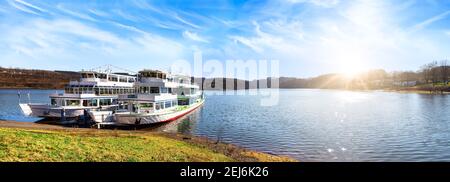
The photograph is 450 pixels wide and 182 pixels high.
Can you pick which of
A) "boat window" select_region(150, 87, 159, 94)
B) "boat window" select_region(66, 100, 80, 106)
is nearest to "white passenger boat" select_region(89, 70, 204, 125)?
"boat window" select_region(150, 87, 159, 94)

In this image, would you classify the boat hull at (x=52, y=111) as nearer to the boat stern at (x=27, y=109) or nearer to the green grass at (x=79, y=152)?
the boat stern at (x=27, y=109)

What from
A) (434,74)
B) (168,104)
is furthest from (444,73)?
(168,104)

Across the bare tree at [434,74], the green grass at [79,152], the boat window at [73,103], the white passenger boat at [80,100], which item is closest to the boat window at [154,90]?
the white passenger boat at [80,100]

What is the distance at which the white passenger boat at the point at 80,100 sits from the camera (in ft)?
169

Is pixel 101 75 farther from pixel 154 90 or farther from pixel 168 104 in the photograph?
pixel 168 104

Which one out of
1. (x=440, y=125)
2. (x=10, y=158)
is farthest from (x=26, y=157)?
(x=440, y=125)

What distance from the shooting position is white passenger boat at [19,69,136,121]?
169 feet

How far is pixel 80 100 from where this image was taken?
52.9 meters

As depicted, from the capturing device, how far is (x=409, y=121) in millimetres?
52000

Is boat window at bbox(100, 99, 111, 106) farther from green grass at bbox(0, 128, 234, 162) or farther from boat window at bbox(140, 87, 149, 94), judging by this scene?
green grass at bbox(0, 128, 234, 162)

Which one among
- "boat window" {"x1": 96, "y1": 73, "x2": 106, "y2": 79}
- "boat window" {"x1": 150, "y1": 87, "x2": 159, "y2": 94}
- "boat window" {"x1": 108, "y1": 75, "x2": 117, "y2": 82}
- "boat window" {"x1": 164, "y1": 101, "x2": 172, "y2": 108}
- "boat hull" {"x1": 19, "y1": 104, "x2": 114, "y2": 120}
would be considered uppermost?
"boat window" {"x1": 96, "y1": 73, "x2": 106, "y2": 79}

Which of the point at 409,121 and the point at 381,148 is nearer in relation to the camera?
the point at 381,148
